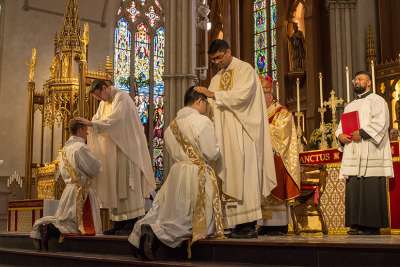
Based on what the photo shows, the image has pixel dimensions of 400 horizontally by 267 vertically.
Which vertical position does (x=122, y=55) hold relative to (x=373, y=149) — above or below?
above

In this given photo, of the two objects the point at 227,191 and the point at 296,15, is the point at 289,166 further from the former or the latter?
the point at 296,15

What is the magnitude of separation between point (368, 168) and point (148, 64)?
14.7 m

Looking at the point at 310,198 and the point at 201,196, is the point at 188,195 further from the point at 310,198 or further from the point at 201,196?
the point at 310,198

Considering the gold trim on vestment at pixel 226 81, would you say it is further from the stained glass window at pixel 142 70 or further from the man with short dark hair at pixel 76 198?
the stained glass window at pixel 142 70

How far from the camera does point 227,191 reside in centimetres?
540

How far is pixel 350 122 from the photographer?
21.5ft

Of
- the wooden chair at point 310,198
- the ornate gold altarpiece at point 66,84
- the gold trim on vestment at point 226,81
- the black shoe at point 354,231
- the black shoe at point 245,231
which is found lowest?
the black shoe at point 354,231

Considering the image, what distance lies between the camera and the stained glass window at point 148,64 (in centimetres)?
1944

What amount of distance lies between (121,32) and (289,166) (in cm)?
1422

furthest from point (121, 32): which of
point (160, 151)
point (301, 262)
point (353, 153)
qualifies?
point (301, 262)

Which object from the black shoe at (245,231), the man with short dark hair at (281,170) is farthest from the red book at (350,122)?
the black shoe at (245,231)

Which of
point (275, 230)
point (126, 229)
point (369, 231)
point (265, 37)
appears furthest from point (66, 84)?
point (265, 37)

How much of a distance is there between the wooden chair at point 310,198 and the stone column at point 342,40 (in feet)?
24.7

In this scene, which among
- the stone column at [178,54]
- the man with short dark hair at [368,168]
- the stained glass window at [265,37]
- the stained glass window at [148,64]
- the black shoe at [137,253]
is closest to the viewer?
the black shoe at [137,253]
